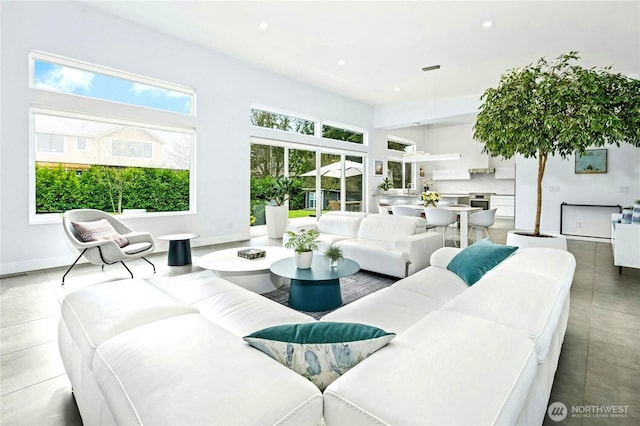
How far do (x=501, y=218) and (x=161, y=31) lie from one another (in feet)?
33.2

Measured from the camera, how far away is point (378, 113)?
32.1 feet

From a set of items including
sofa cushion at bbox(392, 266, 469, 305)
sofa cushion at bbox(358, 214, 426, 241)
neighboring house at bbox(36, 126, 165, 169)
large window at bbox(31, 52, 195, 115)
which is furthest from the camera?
neighboring house at bbox(36, 126, 165, 169)

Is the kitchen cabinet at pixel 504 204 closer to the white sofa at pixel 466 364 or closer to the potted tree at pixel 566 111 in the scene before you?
the potted tree at pixel 566 111

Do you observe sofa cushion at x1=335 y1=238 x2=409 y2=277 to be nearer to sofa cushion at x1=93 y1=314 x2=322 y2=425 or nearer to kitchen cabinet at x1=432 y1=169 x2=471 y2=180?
sofa cushion at x1=93 y1=314 x2=322 y2=425

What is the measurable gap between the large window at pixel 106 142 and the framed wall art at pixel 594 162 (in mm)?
8002

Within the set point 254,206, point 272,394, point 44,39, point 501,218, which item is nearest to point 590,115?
point 272,394

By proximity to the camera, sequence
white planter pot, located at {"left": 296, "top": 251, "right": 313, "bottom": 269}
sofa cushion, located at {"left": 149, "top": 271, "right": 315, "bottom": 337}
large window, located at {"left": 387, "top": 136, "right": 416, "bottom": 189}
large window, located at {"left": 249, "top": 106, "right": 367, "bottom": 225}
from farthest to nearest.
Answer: large window, located at {"left": 387, "top": 136, "right": 416, "bottom": 189}
large window, located at {"left": 249, "top": 106, "right": 367, "bottom": 225}
white planter pot, located at {"left": 296, "top": 251, "right": 313, "bottom": 269}
sofa cushion, located at {"left": 149, "top": 271, "right": 315, "bottom": 337}

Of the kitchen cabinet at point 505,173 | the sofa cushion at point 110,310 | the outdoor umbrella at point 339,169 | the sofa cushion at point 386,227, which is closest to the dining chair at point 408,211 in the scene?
the sofa cushion at point 386,227

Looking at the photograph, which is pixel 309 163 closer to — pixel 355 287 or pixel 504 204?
pixel 355 287

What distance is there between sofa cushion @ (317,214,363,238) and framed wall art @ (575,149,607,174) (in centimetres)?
540

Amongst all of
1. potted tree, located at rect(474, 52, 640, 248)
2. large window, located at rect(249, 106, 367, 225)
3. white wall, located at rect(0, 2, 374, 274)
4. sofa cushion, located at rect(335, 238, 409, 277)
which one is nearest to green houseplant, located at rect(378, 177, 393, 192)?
large window, located at rect(249, 106, 367, 225)

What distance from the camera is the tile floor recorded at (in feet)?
5.62

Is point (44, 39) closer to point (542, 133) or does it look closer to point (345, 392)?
point (345, 392)

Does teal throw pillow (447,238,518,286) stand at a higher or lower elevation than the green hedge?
lower
